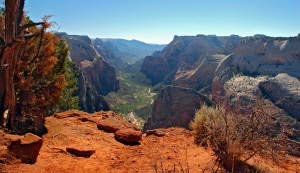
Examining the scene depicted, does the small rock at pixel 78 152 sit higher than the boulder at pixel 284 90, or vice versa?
the small rock at pixel 78 152

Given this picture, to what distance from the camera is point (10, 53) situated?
11.4 metres

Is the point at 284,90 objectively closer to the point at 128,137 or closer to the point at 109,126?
the point at 109,126

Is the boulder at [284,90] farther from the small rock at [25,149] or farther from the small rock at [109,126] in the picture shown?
the small rock at [25,149]

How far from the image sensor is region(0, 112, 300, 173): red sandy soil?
8.98m

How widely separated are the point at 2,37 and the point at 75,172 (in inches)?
207

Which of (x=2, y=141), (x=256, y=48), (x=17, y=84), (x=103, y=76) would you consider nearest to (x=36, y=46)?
(x=17, y=84)

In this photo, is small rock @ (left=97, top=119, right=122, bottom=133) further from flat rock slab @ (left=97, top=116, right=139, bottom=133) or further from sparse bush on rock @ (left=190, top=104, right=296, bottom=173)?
sparse bush on rock @ (left=190, top=104, right=296, bottom=173)

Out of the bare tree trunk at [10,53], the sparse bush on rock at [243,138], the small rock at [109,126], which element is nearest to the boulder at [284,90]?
the small rock at [109,126]

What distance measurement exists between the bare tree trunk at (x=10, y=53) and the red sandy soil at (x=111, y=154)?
5.17ft

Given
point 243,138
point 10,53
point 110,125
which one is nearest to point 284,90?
point 110,125

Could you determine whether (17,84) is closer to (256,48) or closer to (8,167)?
(8,167)

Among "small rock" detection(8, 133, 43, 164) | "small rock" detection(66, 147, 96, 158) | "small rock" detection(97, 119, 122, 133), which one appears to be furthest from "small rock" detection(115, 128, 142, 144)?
"small rock" detection(8, 133, 43, 164)

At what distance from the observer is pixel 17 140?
8.47m

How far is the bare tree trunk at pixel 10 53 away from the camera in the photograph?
1096cm
